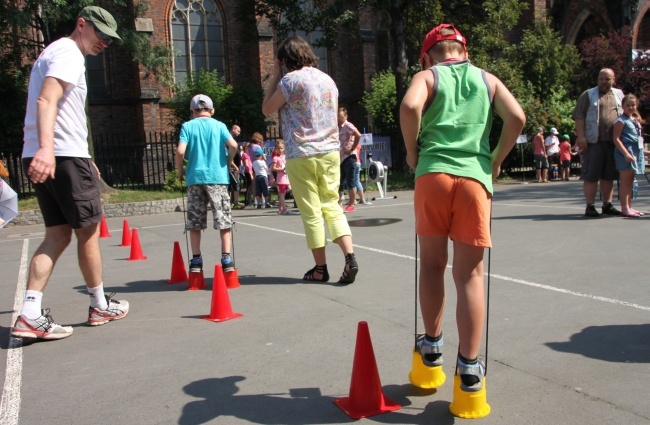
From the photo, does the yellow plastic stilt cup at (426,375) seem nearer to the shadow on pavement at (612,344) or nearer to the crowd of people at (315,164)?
the crowd of people at (315,164)

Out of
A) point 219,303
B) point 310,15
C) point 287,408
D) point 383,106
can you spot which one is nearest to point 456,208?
point 287,408

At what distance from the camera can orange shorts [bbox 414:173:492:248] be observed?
3.12m

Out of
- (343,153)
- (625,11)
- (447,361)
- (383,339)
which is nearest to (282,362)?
(383,339)

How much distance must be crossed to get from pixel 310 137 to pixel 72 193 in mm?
2268

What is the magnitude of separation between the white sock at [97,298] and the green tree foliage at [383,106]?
22.9 m

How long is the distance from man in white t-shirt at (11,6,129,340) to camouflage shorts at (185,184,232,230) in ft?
5.32

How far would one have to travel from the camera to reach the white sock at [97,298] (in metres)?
4.99

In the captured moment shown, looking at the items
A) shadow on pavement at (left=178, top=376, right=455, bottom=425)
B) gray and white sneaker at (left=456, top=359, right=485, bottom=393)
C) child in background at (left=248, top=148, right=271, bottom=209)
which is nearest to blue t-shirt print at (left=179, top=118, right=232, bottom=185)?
shadow on pavement at (left=178, top=376, right=455, bottom=425)

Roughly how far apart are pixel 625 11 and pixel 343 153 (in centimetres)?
2918

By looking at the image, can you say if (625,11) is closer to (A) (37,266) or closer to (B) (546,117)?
(B) (546,117)

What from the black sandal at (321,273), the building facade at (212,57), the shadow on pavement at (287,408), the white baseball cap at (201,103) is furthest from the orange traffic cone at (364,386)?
the building facade at (212,57)

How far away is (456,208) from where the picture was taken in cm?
317

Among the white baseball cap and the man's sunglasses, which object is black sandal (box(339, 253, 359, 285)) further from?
the man's sunglasses

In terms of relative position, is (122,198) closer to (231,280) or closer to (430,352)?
(231,280)
